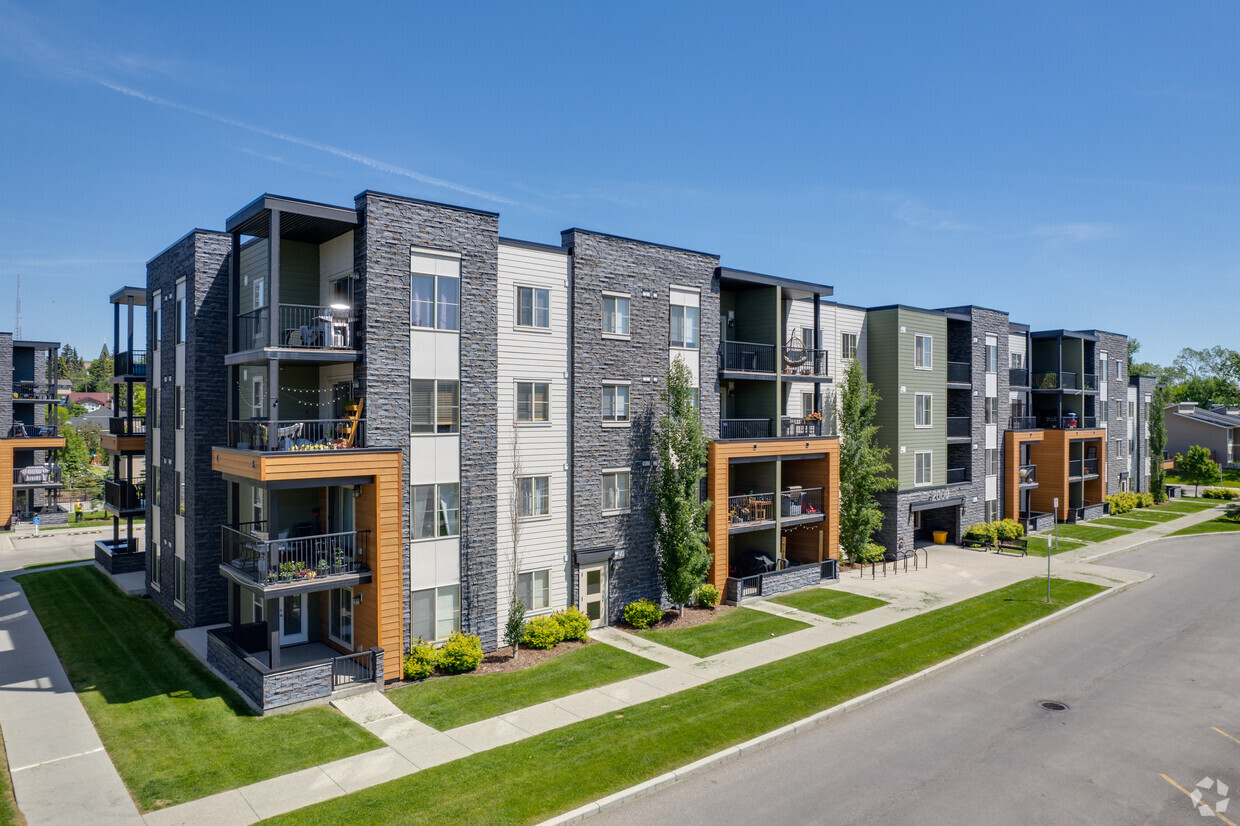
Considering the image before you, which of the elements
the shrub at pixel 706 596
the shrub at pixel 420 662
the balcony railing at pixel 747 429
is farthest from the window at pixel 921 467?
the shrub at pixel 420 662

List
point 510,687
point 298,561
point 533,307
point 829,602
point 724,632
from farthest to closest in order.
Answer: point 829,602, point 724,632, point 533,307, point 298,561, point 510,687

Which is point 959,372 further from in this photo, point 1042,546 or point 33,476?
point 33,476

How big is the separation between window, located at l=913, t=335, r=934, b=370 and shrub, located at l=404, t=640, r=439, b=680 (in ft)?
92.3

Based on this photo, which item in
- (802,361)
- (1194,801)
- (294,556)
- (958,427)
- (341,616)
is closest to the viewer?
(1194,801)

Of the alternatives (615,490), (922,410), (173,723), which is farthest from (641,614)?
(922,410)

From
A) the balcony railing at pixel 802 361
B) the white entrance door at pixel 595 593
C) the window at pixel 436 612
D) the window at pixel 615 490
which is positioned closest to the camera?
the window at pixel 436 612

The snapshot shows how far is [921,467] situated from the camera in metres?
38.4

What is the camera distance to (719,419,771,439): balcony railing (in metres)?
30.2

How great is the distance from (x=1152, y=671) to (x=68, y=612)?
116 feet

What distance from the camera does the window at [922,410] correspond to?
38.0 meters

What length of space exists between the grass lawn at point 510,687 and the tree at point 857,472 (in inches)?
598

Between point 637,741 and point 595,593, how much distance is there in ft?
30.1

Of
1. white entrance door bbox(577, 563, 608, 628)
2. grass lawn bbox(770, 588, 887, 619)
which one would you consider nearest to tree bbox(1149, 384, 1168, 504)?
grass lawn bbox(770, 588, 887, 619)

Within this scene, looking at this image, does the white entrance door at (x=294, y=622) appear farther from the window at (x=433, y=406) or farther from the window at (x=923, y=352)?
the window at (x=923, y=352)
